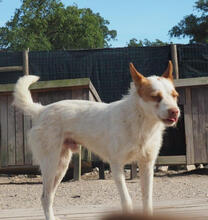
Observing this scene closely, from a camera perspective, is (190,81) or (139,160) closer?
(139,160)

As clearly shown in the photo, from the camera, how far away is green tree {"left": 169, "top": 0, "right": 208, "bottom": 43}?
96.8 feet

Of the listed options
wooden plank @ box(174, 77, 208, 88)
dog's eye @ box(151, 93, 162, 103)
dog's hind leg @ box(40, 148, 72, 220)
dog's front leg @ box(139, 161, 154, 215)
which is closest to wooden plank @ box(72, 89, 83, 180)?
wooden plank @ box(174, 77, 208, 88)

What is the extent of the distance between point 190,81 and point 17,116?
363 centimetres

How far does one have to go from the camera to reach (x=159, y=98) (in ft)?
11.2

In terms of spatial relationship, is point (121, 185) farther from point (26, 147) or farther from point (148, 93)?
point (26, 147)

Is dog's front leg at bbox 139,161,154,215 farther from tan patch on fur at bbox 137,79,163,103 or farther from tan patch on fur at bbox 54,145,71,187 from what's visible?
tan patch on fur at bbox 54,145,71,187

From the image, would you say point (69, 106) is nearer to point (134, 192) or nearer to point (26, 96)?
point (26, 96)

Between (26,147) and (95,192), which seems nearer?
(95,192)

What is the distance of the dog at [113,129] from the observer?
346 cm

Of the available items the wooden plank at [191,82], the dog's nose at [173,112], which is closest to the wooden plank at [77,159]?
the wooden plank at [191,82]

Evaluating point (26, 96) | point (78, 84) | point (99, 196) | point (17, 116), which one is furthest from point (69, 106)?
point (17, 116)

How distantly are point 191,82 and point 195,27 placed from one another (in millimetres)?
Answer: 23693

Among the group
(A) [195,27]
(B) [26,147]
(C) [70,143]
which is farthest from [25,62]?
(A) [195,27]

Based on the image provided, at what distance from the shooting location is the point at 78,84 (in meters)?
7.39
